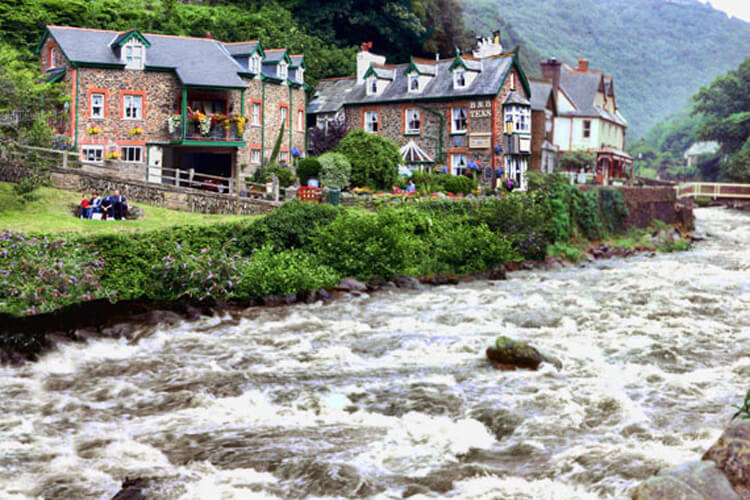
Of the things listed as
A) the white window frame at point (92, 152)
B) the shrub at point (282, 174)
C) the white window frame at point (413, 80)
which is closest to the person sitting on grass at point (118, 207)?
the white window frame at point (92, 152)

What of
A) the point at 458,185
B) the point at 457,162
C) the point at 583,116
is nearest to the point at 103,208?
the point at 458,185

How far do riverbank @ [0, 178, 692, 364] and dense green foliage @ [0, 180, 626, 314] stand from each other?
38 mm

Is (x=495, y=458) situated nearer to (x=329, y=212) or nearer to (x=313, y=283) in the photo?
(x=313, y=283)

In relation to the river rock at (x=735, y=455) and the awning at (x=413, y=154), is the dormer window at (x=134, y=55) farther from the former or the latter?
the river rock at (x=735, y=455)

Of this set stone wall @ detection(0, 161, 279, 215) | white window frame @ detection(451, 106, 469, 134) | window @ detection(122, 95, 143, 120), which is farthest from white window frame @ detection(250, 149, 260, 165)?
white window frame @ detection(451, 106, 469, 134)

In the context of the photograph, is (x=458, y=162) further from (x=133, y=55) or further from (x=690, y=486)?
(x=690, y=486)

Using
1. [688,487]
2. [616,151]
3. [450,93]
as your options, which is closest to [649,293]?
[688,487]

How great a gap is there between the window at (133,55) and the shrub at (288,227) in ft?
60.8

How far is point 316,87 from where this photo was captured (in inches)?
2350

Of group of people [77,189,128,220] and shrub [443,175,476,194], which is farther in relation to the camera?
shrub [443,175,476,194]

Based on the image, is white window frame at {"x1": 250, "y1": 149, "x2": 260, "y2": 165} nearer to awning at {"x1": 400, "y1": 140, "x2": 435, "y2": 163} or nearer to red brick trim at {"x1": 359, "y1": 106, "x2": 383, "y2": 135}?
awning at {"x1": 400, "y1": 140, "x2": 435, "y2": 163}

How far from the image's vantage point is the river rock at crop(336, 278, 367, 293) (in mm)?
24484

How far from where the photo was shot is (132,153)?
41094mm

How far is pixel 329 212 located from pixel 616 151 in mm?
50643
